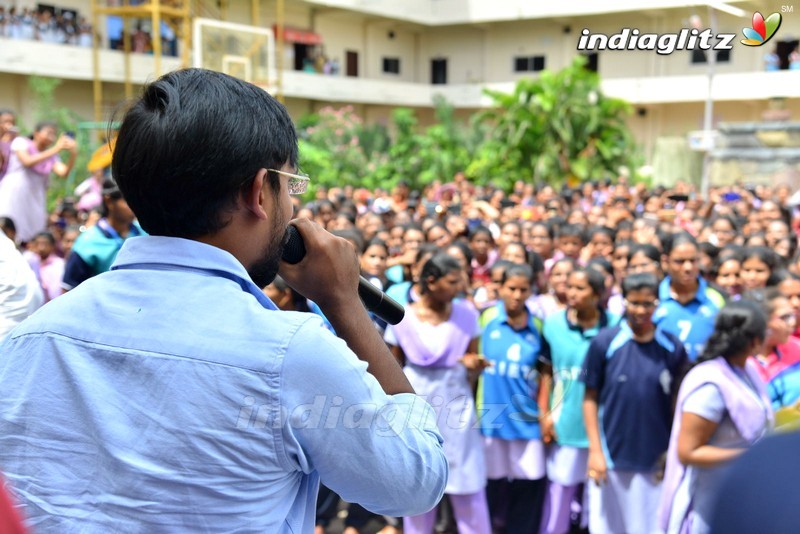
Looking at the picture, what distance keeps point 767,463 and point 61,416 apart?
2.81 ft

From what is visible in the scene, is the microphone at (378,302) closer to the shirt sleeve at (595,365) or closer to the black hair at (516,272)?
the shirt sleeve at (595,365)

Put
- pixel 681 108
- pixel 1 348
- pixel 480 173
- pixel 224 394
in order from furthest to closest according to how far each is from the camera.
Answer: pixel 681 108 < pixel 480 173 < pixel 1 348 < pixel 224 394

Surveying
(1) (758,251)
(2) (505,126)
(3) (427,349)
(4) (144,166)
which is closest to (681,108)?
(2) (505,126)

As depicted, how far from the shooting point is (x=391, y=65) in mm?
26734

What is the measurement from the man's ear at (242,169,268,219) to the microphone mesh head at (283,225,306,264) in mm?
95

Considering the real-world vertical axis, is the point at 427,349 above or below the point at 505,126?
below

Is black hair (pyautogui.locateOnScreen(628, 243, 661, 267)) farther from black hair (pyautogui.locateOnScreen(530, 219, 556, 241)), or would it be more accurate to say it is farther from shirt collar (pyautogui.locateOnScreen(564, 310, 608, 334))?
black hair (pyautogui.locateOnScreen(530, 219, 556, 241))

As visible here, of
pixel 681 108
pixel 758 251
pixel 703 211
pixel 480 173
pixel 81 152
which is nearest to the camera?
pixel 758 251

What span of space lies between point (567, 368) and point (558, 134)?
15.7m

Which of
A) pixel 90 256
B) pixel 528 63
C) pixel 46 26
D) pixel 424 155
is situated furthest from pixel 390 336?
pixel 528 63

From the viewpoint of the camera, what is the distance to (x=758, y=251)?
496 cm

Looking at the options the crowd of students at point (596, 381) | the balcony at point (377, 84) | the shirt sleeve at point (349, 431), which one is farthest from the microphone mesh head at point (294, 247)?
the balcony at point (377, 84)

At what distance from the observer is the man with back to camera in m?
1.08

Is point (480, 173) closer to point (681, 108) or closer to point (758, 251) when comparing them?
point (681, 108)
